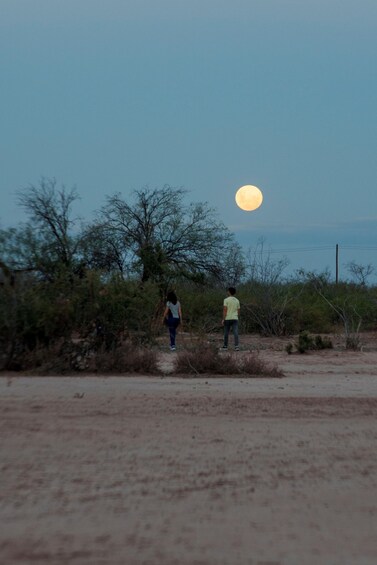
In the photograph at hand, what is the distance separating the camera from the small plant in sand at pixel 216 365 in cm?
1520

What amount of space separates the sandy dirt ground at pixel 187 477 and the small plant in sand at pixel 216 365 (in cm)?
225

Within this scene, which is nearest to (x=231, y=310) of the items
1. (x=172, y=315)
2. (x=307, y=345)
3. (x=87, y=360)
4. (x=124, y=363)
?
(x=172, y=315)

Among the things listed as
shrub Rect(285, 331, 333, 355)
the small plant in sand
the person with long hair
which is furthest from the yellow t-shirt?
the small plant in sand

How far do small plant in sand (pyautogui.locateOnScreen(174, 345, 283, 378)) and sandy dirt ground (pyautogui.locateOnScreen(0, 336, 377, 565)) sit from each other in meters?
2.25

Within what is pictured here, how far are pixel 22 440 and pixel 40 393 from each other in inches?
140

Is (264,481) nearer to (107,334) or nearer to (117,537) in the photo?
(117,537)

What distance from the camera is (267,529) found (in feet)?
19.9

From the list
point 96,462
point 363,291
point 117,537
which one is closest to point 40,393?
point 96,462

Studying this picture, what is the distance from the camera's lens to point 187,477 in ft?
24.6

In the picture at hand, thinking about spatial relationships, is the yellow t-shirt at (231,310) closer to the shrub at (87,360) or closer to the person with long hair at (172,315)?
the person with long hair at (172,315)

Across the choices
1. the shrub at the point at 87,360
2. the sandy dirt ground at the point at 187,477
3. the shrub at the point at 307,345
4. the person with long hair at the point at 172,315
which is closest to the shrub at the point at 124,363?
the shrub at the point at 87,360

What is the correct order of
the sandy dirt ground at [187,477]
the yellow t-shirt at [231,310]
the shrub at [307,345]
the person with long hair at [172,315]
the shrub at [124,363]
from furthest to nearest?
1. the yellow t-shirt at [231,310]
2. the person with long hair at [172,315]
3. the shrub at [307,345]
4. the shrub at [124,363]
5. the sandy dirt ground at [187,477]

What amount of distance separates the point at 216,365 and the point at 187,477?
7867 millimetres

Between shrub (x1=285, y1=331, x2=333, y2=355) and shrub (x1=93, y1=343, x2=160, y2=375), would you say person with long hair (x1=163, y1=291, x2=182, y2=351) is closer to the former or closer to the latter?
shrub (x1=285, y1=331, x2=333, y2=355)
